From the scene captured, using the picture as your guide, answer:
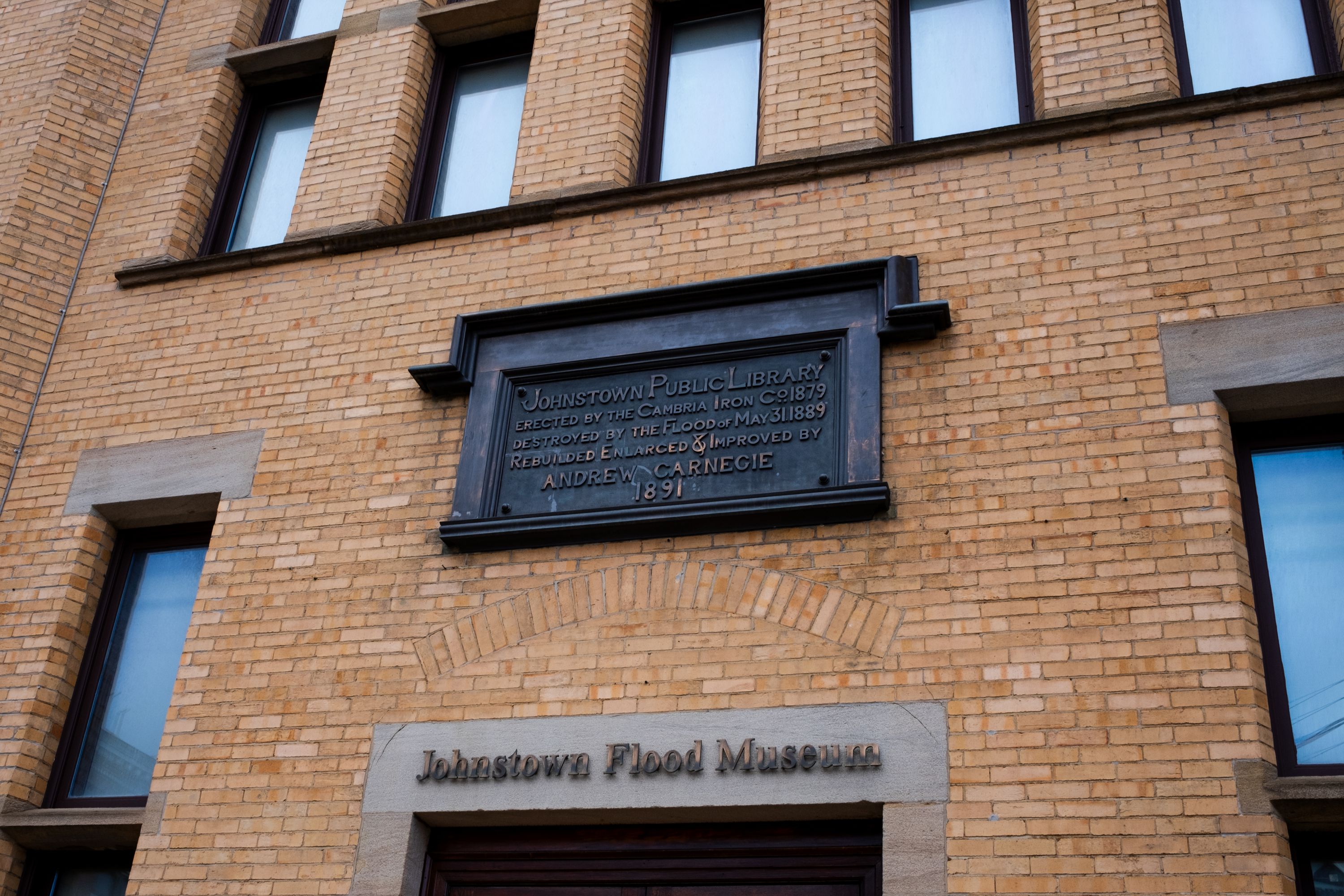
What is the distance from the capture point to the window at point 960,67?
8023 mm

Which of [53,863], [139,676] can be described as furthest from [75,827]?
[139,676]

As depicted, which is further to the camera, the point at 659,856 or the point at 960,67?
the point at 960,67

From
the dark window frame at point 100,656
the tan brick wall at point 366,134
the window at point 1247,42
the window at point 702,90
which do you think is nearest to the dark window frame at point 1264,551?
the window at point 1247,42

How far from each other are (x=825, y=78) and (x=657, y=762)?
431cm

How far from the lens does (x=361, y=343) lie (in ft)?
26.5

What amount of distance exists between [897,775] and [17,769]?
4.99 meters

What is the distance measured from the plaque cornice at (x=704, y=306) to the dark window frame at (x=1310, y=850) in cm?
292

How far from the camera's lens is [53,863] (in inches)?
296

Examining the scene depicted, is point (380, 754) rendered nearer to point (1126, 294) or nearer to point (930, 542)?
point (930, 542)

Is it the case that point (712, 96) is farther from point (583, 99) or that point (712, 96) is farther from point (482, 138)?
point (482, 138)

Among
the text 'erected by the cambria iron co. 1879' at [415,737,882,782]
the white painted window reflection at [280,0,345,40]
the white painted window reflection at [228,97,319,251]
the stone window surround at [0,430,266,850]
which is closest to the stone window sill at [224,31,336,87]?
the white painted window reflection at [228,97,319,251]

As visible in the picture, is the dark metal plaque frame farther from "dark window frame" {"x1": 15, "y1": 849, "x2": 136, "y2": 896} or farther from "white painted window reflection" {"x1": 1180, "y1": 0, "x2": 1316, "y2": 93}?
"dark window frame" {"x1": 15, "y1": 849, "x2": 136, "y2": 896}

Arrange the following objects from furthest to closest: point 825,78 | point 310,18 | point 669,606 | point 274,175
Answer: point 310,18, point 274,175, point 825,78, point 669,606

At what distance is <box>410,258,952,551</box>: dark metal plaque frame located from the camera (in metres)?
6.59
